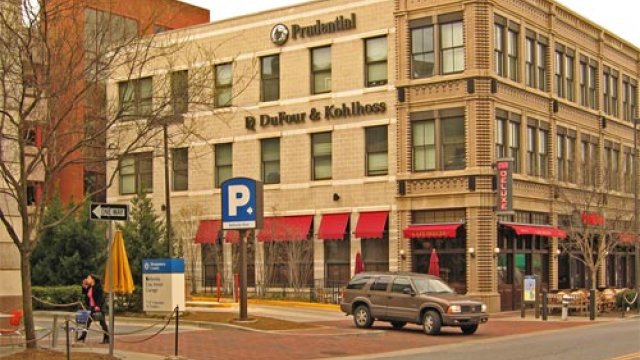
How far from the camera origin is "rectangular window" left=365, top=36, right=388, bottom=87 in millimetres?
42094

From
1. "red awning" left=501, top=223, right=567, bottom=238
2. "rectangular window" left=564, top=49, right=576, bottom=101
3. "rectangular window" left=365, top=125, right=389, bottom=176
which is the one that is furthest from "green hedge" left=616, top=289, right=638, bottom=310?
"rectangular window" left=564, top=49, right=576, bottom=101

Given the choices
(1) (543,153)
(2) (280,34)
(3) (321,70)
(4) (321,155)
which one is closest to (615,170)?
(1) (543,153)

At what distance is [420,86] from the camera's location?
133 ft

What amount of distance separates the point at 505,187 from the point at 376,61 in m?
8.61

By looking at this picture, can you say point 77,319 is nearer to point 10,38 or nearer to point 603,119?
point 10,38

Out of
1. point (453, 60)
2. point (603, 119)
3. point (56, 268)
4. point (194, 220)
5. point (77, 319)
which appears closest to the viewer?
point (77, 319)

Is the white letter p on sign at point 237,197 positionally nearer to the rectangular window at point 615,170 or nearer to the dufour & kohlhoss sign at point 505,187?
the dufour & kohlhoss sign at point 505,187

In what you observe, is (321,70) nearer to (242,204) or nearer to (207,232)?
(207,232)

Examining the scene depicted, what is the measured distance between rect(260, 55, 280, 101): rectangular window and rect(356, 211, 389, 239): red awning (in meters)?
8.12

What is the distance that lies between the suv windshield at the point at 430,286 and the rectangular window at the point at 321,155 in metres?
16.0

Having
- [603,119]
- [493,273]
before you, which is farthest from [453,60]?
[603,119]

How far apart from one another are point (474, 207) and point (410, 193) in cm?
313

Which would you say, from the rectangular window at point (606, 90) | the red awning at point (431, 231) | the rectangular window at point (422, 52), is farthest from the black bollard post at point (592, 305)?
the rectangular window at point (606, 90)

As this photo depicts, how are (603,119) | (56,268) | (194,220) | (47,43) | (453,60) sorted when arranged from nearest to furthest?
1. (47,43)
2. (56,268)
3. (453,60)
4. (194,220)
5. (603,119)
